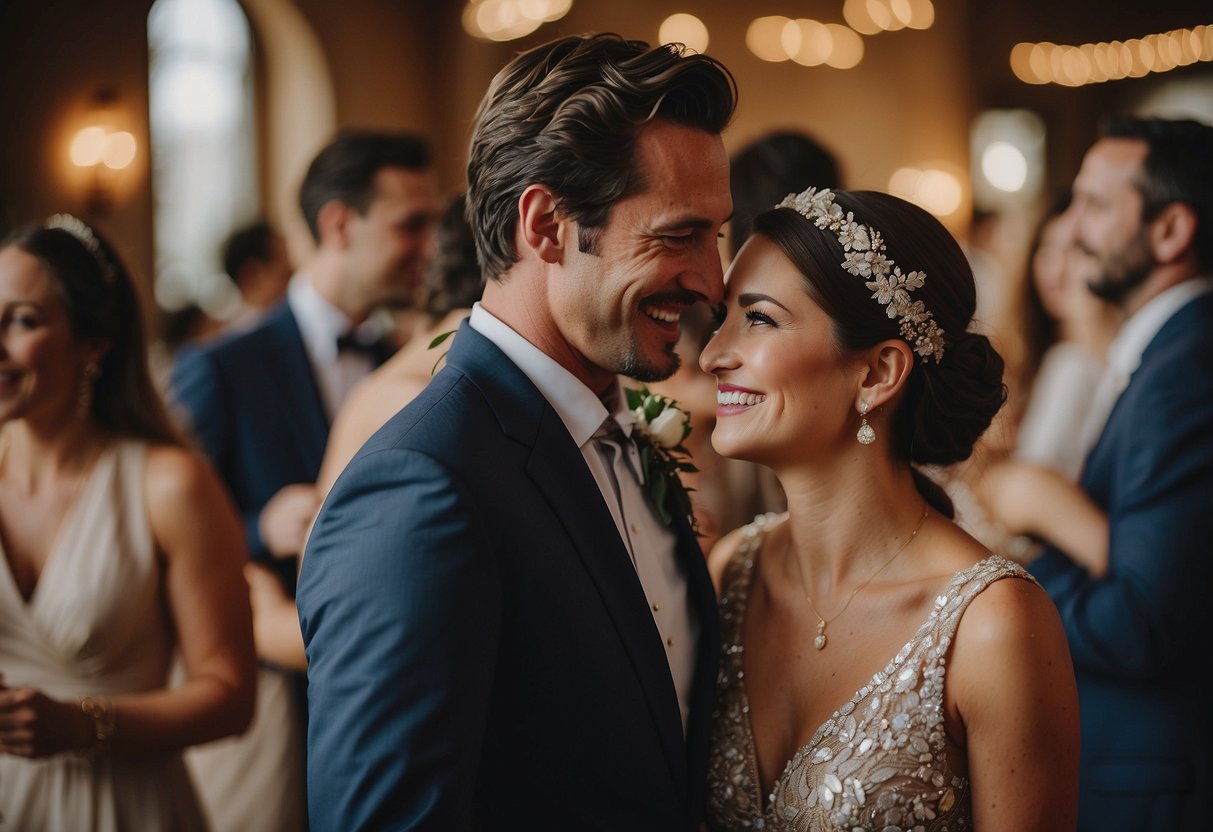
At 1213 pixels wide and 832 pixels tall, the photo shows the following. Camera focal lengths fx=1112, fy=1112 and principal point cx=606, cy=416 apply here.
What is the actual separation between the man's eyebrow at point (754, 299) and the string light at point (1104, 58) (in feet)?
43.0

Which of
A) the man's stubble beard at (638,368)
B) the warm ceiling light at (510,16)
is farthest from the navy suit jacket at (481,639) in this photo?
the warm ceiling light at (510,16)

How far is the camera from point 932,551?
2137mm

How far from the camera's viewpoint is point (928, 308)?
7.08ft

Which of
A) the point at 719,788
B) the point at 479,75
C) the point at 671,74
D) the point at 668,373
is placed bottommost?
the point at 719,788

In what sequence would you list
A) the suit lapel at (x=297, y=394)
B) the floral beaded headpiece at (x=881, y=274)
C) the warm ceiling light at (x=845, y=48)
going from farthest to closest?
the warm ceiling light at (x=845, y=48) → the suit lapel at (x=297, y=394) → the floral beaded headpiece at (x=881, y=274)

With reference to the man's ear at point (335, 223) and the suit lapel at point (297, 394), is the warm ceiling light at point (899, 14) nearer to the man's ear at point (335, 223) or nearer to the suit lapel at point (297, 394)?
the man's ear at point (335, 223)

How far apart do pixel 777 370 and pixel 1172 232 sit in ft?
5.35

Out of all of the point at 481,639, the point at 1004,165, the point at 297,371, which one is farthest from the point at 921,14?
the point at 481,639

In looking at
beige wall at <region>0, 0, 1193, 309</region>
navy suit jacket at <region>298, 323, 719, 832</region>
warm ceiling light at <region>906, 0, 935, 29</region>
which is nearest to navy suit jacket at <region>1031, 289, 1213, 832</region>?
navy suit jacket at <region>298, 323, 719, 832</region>

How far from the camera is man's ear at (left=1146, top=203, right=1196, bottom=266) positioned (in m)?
3.04

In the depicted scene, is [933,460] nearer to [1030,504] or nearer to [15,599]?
[1030,504]

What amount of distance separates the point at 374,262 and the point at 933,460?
2.54m

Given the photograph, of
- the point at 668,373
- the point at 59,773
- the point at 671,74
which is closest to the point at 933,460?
the point at 668,373

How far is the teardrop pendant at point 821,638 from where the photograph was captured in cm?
216
